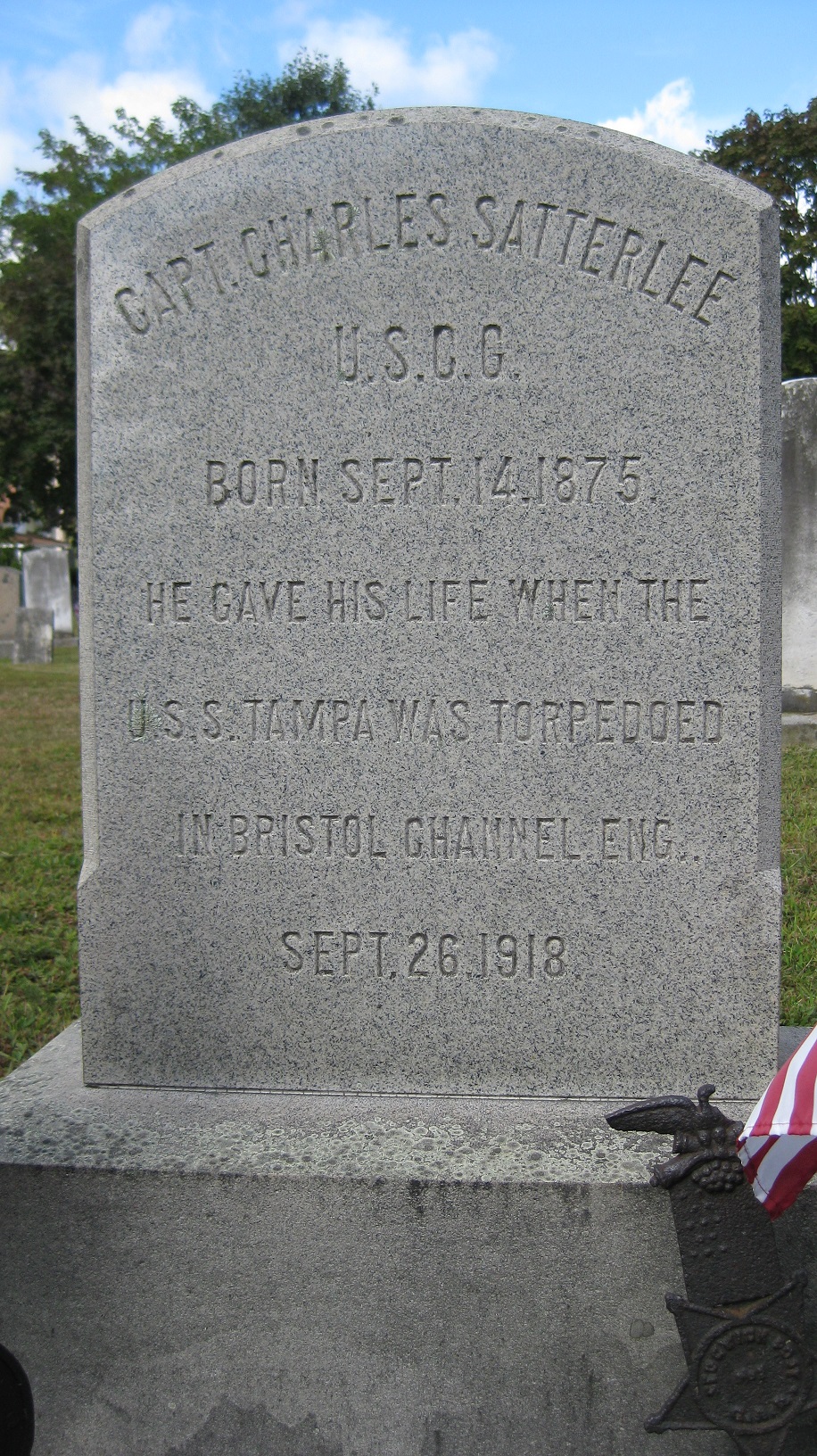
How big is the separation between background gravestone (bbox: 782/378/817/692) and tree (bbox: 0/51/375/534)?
21.0 m

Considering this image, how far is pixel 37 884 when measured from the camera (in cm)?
506

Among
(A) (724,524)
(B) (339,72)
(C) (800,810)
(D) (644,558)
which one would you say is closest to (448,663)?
(D) (644,558)

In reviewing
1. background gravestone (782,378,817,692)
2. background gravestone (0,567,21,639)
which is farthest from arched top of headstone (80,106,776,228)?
background gravestone (0,567,21,639)

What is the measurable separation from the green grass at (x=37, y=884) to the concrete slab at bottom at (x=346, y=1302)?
1439 millimetres

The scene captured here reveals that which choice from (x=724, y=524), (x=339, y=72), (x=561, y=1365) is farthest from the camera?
(x=339, y=72)

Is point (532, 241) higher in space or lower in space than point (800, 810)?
higher

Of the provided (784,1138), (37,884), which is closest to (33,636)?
(37,884)

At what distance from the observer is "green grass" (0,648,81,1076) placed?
3736mm

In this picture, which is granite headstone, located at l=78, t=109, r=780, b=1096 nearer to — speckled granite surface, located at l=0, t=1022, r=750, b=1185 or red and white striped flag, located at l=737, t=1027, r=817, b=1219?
speckled granite surface, located at l=0, t=1022, r=750, b=1185

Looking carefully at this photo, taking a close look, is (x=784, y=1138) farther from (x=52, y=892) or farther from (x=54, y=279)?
(x=54, y=279)

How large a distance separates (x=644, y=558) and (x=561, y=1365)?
5.11 feet

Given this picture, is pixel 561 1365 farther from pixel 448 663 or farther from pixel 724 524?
pixel 724 524

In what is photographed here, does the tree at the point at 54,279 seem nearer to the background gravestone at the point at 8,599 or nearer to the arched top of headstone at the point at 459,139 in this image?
the background gravestone at the point at 8,599

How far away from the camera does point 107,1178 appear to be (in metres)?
2.07
